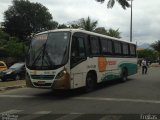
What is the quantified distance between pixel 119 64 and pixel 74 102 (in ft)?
28.0

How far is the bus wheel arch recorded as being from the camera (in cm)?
1667

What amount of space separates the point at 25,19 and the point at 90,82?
58.1 m

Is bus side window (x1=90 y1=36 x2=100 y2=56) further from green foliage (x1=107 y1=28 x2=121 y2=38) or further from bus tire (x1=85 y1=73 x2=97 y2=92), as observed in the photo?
green foliage (x1=107 y1=28 x2=121 y2=38)

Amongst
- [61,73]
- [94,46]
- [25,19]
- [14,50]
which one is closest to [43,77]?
[61,73]

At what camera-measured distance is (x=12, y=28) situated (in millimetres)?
71625

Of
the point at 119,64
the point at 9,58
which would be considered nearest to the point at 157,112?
the point at 119,64

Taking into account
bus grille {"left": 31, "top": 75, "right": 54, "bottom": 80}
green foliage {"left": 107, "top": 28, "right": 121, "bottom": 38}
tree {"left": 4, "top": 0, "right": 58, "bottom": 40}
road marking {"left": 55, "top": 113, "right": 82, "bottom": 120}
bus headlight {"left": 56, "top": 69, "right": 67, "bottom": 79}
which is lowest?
road marking {"left": 55, "top": 113, "right": 82, "bottom": 120}

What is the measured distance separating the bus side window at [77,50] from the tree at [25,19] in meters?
56.9

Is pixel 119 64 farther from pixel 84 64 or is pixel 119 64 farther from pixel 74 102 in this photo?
pixel 74 102

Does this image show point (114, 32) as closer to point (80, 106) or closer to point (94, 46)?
point (94, 46)

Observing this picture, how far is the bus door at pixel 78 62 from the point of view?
49.3 ft

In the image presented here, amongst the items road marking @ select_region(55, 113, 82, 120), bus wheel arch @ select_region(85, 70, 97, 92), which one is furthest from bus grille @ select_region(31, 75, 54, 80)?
road marking @ select_region(55, 113, 82, 120)

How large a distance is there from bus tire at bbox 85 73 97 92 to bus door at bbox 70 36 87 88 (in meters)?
0.67

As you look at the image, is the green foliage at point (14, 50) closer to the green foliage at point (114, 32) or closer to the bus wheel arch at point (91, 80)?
the green foliage at point (114, 32)
